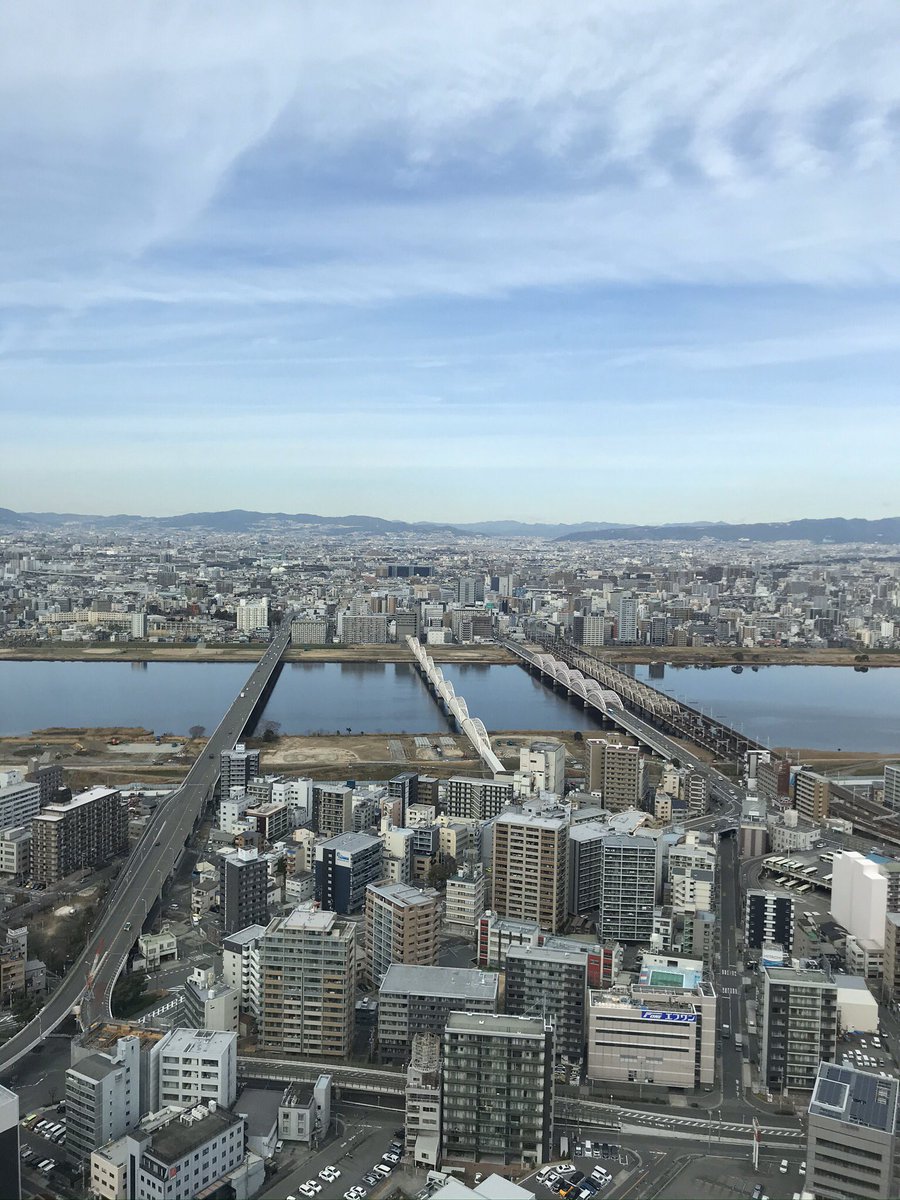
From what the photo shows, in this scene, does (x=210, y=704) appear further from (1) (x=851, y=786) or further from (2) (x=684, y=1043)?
(2) (x=684, y=1043)

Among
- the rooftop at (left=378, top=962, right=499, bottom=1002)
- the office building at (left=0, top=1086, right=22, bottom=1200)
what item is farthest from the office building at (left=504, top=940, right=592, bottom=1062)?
Answer: the office building at (left=0, top=1086, right=22, bottom=1200)

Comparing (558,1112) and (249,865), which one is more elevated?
(249,865)

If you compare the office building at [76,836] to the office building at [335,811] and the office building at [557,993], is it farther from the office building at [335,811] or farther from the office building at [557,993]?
the office building at [557,993]

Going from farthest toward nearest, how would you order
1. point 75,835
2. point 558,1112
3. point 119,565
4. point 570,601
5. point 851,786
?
point 119,565 → point 570,601 → point 851,786 → point 75,835 → point 558,1112

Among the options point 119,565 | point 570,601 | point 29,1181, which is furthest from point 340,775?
point 119,565

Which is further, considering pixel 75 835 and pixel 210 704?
pixel 210 704

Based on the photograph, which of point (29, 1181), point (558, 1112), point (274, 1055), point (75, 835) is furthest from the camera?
point (75, 835)

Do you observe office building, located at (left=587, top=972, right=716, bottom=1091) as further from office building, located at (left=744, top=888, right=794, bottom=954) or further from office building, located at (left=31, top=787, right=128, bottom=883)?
office building, located at (left=31, top=787, right=128, bottom=883)
